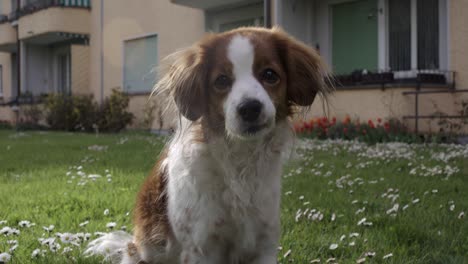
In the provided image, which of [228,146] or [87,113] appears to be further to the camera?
[87,113]

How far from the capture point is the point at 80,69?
22391 mm

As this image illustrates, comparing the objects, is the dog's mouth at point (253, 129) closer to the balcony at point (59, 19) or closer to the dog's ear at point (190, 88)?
the dog's ear at point (190, 88)

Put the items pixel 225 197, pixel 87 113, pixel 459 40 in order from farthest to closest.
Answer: pixel 87 113 → pixel 459 40 → pixel 225 197

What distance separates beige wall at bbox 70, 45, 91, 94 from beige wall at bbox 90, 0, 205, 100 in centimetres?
24

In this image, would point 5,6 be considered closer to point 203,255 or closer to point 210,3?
point 210,3

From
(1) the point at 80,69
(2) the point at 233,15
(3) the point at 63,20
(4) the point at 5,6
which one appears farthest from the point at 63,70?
(2) the point at 233,15

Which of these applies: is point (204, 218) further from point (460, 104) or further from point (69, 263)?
point (460, 104)

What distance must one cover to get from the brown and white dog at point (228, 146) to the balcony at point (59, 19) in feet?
67.4

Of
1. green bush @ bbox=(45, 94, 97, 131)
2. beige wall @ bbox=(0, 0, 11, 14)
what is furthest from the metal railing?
beige wall @ bbox=(0, 0, 11, 14)

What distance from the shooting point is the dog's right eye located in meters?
2.82

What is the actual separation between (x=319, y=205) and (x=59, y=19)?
19597mm

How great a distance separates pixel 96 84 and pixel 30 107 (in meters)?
3.42

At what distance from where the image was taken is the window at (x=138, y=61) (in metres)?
19.6

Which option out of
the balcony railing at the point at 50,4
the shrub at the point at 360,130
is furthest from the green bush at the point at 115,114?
the shrub at the point at 360,130
